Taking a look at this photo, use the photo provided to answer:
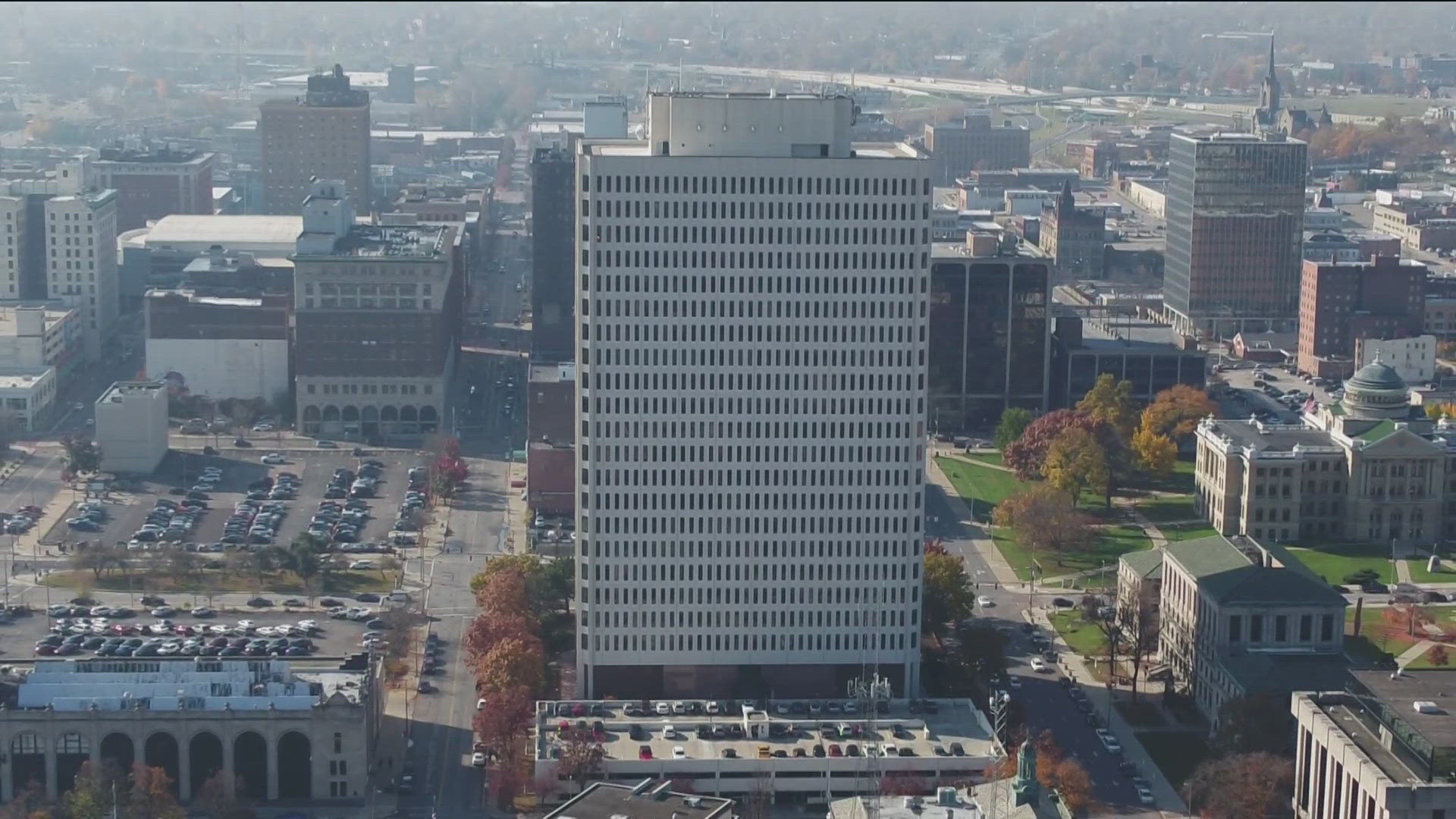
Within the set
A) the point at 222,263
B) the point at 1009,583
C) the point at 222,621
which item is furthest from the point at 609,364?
the point at 222,263

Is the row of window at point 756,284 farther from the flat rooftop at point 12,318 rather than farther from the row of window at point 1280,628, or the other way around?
the flat rooftop at point 12,318

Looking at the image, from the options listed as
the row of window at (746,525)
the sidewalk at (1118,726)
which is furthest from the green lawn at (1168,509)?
the row of window at (746,525)

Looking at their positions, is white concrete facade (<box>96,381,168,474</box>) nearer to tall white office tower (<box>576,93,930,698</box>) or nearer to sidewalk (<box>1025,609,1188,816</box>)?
tall white office tower (<box>576,93,930,698</box>)

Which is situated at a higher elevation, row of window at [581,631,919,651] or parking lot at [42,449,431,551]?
row of window at [581,631,919,651]

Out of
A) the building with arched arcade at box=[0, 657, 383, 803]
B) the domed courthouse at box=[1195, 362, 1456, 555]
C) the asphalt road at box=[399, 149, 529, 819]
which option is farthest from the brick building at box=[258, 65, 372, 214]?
the building with arched arcade at box=[0, 657, 383, 803]

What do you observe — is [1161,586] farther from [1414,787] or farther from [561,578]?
[1414,787]
